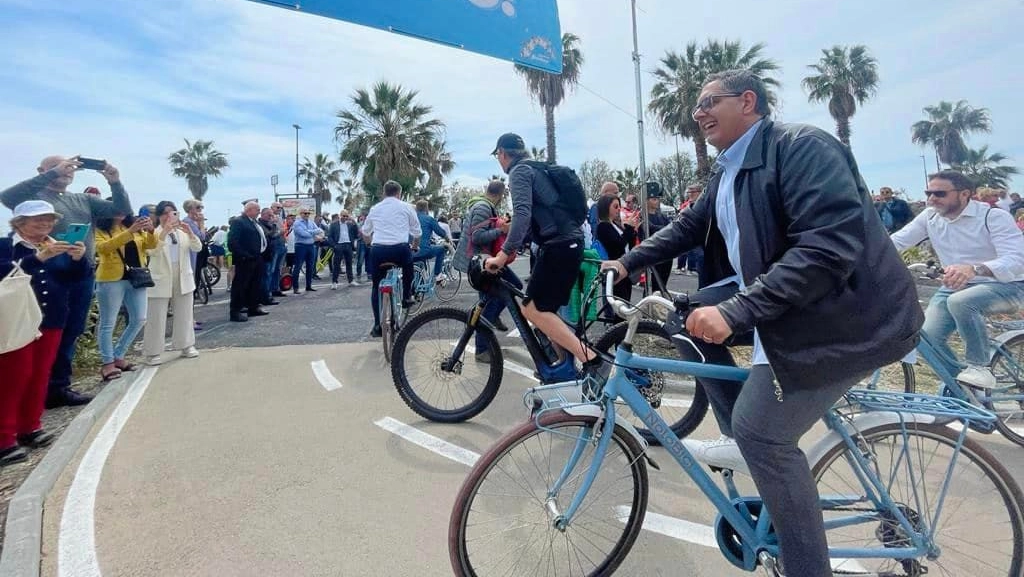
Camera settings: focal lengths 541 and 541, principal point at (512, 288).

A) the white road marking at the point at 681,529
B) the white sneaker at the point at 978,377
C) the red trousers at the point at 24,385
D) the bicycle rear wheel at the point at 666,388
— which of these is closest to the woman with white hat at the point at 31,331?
the red trousers at the point at 24,385

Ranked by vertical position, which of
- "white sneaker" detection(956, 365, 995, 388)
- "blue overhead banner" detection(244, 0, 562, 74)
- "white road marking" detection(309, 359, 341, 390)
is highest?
"blue overhead banner" detection(244, 0, 562, 74)

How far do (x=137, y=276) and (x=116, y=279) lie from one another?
176mm

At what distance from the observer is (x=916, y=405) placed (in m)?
1.92

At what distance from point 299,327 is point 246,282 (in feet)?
5.00

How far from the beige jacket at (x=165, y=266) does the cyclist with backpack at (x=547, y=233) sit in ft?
14.1

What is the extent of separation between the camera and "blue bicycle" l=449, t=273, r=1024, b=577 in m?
1.92

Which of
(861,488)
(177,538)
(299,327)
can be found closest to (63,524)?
(177,538)

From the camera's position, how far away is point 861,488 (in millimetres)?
1985

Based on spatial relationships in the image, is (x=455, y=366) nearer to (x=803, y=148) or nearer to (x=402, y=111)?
(x=803, y=148)

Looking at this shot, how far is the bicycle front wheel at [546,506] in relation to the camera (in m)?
2.01

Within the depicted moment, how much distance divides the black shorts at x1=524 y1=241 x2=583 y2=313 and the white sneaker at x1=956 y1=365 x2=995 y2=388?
2563mm

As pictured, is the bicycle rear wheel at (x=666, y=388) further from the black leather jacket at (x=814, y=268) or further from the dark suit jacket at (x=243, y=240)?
the dark suit jacket at (x=243, y=240)

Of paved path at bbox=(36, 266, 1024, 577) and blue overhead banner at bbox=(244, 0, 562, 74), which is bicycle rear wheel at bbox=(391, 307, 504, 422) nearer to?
paved path at bbox=(36, 266, 1024, 577)

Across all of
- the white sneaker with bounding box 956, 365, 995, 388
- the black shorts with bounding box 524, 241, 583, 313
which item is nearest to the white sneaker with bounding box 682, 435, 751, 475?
the black shorts with bounding box 524, 241, 583, 313
